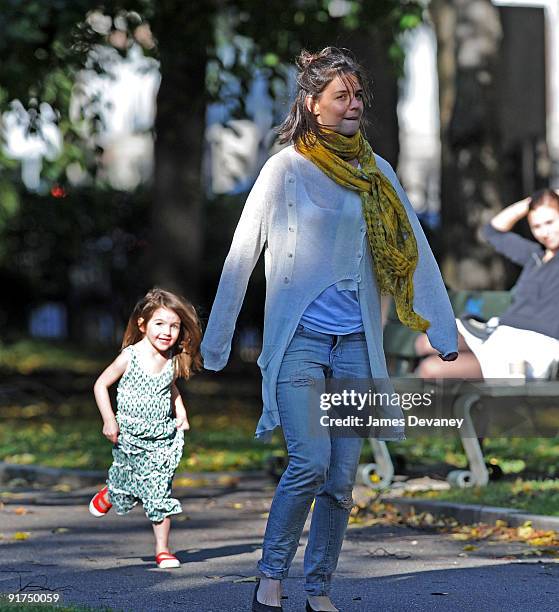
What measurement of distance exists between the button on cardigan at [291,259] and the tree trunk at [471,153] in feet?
28.0

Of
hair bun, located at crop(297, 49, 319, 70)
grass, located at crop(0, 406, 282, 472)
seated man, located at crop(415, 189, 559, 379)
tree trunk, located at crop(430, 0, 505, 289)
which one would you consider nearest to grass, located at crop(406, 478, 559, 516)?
seated man, located at crop(415, 189, 559, 379)

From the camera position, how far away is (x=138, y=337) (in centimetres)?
732

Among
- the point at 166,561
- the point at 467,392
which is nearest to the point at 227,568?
the point at 166,561

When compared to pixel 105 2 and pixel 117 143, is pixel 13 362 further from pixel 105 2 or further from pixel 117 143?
pixel 117 143

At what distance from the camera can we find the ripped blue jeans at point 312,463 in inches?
213

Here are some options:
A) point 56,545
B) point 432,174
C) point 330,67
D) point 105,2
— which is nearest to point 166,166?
point 105,2

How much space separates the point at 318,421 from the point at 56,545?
2936 millimetres

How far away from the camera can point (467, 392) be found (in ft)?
31.7

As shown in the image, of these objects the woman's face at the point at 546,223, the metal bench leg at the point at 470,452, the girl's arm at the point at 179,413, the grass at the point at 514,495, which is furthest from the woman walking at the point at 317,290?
the metal bench leg at the point at 470,452

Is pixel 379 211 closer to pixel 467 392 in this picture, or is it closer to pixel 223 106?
pixel 467 392

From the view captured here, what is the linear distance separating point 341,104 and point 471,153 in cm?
870

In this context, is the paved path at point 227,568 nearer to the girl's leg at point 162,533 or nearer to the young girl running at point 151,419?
the girl's leg at point 162,533

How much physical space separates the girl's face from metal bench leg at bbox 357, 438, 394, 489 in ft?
10.1

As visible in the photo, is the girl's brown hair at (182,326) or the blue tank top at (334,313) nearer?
the blue tank top at (334,313)
